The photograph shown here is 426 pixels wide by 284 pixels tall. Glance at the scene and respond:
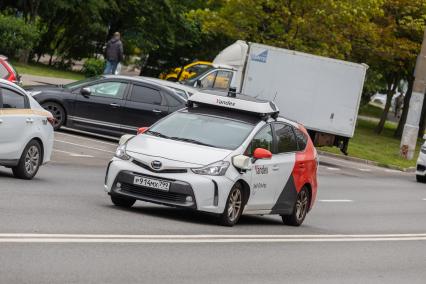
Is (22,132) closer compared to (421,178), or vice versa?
(22,132)

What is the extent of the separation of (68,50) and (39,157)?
39.8 m

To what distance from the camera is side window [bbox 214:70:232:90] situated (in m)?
37.8

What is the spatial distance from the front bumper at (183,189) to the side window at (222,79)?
23.3m

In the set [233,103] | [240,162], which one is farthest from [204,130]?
[240,162]

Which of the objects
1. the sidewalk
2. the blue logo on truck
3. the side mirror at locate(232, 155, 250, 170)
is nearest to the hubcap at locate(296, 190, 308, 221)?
the side mirror at locate(232, 155, 250, 170)

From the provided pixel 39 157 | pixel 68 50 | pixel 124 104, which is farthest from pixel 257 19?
pixel 39 157

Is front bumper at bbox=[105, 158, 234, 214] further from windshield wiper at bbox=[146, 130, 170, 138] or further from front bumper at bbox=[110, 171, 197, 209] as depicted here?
windshield wiper at bbox=[146, 130, 170, 138]

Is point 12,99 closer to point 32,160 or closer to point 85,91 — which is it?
point 32,160

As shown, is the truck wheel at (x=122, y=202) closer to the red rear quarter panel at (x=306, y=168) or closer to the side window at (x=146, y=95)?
the red rear quarter panel at (x=306, y=168)

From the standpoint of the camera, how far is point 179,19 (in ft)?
190

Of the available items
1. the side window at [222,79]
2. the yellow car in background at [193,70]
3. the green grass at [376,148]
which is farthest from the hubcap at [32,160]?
the yellow car in background at [193,70]

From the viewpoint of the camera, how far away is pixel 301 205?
17297mm

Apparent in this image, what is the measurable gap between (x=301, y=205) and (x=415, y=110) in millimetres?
23739

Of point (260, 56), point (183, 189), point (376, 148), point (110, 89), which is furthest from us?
point (376, 148)
